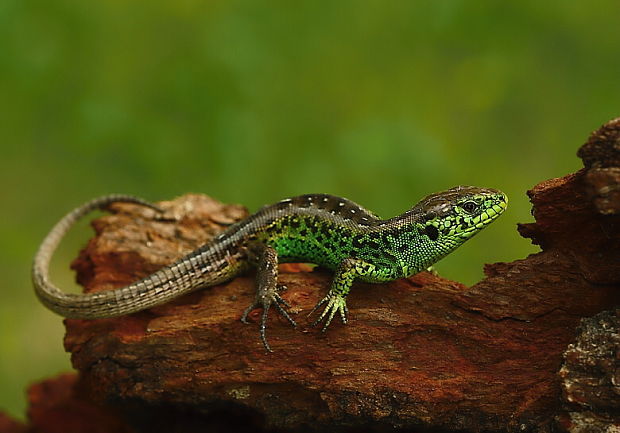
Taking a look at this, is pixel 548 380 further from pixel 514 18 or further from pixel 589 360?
pixel 514 18

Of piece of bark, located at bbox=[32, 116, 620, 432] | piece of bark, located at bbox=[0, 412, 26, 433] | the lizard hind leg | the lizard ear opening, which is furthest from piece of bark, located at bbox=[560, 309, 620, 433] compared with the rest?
piece of bark, located at bbox=[0, 412, 26, 433]

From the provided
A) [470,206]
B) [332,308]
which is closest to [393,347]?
[332,308]

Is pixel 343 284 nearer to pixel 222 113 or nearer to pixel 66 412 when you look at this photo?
pixel 66 412

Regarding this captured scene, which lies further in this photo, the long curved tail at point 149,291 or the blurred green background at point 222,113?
the blurred green background at point 222,113

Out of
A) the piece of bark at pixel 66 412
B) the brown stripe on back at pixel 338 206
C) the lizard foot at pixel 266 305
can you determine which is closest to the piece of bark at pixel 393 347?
the lizard foot at pixel 266 305

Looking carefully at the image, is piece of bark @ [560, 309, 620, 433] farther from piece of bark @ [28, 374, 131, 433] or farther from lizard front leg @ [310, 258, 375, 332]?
piece of bark @ [28, 374, 131, 433]

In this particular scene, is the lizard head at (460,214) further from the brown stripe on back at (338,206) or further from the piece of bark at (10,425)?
the piece of bark at (10,425)

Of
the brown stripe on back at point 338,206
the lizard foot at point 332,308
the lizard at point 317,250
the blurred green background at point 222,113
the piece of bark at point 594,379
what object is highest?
the blurred green background at point 222,113
